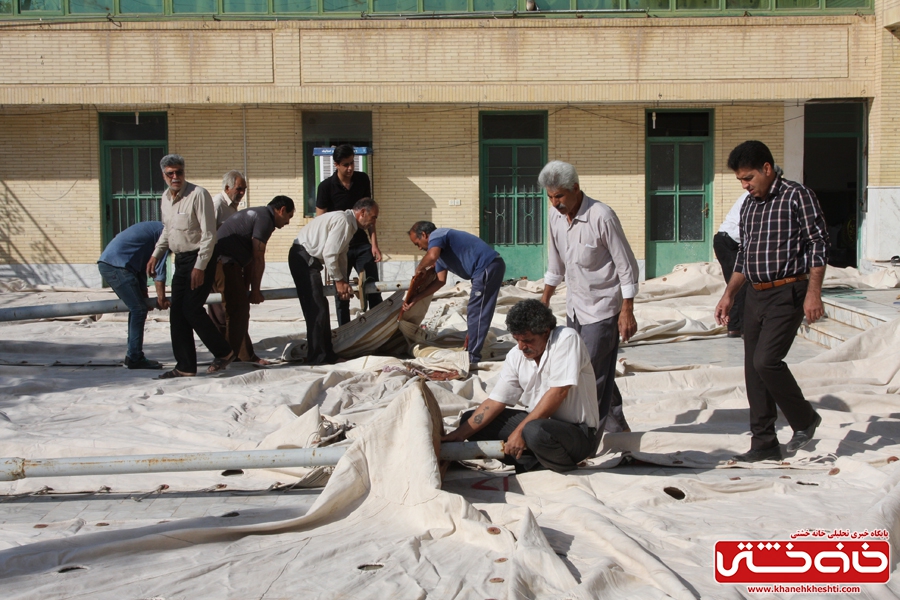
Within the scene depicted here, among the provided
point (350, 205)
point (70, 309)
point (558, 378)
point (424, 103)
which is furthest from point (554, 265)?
point (424, 103)

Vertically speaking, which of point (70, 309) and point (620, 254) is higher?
point (620, 254)

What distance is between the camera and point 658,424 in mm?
6023

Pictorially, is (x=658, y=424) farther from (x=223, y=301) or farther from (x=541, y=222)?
(x=541, y=222)

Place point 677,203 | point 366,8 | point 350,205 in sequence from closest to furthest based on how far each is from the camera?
point 350,205, point 366,8, point 677,203

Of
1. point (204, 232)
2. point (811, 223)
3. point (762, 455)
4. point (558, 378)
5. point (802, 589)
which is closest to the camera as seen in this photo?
point (802, 589)

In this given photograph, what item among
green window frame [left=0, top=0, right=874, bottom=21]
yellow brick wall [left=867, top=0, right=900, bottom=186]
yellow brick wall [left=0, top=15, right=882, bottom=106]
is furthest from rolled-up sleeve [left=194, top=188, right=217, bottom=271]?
yellow brick wall [left=867, top=0, right=900, bottom=186]

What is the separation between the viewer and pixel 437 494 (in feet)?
12.7

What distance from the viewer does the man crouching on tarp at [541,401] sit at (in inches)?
176

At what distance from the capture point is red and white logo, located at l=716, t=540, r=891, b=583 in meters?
3.22

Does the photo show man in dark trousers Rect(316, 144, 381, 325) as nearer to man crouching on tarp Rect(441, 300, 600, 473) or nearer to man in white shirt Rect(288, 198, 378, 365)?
man in white shirt Rect(288, 198, 378, 365)

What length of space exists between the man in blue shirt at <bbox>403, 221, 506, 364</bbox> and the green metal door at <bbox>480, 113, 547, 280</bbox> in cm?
874
